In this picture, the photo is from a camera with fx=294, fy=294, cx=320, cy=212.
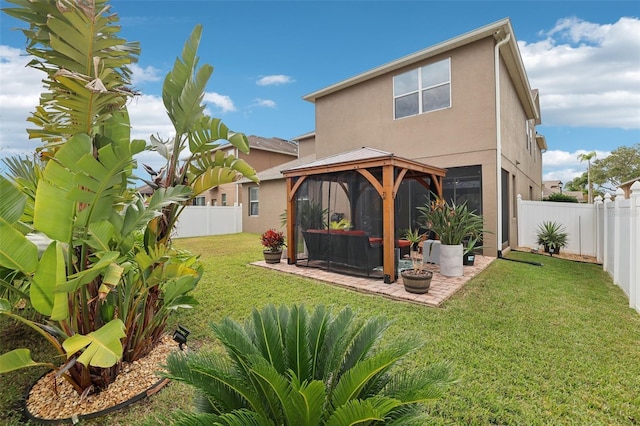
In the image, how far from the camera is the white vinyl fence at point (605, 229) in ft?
16.0

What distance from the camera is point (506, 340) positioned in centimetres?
388

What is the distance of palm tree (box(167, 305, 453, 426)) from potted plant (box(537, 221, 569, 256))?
424 inches

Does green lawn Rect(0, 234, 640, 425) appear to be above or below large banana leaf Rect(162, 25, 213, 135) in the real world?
below

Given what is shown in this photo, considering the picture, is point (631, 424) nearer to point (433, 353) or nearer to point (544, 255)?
point (433, 353)

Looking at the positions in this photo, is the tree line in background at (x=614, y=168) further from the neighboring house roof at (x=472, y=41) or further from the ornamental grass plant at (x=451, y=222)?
the ornamental grass plant at (x=451, y=222)

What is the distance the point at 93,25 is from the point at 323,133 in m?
11.5

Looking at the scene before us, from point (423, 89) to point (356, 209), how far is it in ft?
17.6

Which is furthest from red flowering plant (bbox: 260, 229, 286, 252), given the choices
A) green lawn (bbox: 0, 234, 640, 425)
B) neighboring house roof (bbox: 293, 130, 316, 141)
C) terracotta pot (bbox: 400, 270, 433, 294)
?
neighboring house roof (bbox: 293, 130, 316, 141)

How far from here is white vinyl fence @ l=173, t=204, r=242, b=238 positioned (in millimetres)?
17672

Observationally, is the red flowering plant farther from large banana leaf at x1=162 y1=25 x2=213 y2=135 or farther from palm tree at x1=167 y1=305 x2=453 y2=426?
palm tree at x1=167 y1=305 x2=453 y2=426

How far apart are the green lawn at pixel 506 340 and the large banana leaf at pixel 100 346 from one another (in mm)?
1003

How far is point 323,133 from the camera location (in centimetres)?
1362

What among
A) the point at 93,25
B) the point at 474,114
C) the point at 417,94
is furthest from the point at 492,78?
the point at 93,25

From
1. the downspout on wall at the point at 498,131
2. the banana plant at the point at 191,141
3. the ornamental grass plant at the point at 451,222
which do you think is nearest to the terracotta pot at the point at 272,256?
the ornamental grass plant at the point at 451,222
